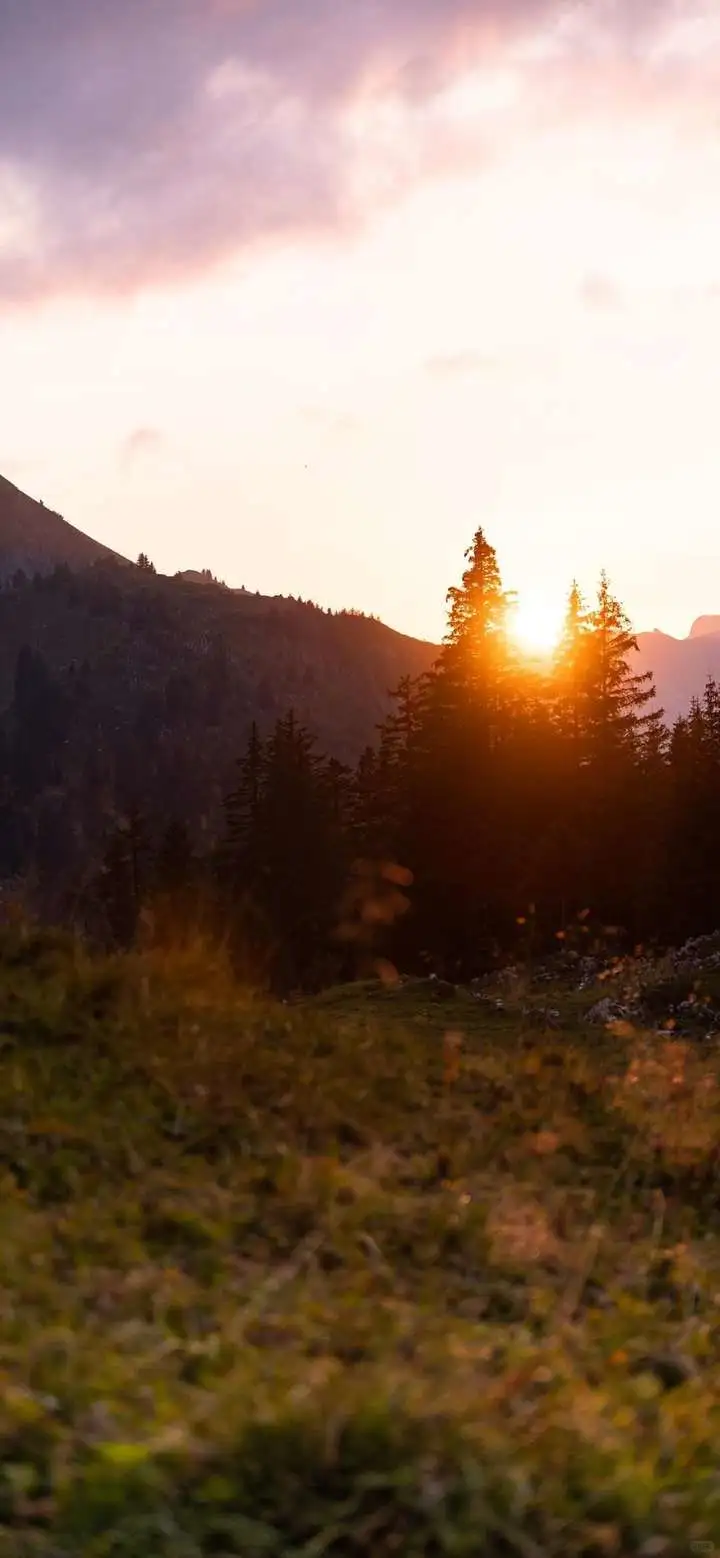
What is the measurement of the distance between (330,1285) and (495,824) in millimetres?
35900

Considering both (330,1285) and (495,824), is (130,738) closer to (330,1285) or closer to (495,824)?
(495,824)

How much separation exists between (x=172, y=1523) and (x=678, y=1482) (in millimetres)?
1488

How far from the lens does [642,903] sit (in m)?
37.7

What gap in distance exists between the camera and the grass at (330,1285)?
10.6 ft

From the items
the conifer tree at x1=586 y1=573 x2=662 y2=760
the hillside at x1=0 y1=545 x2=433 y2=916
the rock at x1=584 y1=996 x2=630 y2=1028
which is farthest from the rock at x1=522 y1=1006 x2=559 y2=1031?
the hillside at x1=0 y1=545 x2=433 y2=916

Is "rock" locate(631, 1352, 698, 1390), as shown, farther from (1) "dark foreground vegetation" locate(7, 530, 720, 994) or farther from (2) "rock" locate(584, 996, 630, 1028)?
(1) "dark foreground vegetation" locate(7, 530, 720, 994)

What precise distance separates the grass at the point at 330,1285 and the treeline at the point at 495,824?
2801 centimetres

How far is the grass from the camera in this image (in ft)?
10.6

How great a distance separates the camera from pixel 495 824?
40375 mm

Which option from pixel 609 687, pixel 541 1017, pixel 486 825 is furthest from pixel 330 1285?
pixel 609 687

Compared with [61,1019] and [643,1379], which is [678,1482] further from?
[61,1019]

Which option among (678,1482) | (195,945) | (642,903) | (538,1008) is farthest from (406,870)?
(678,1482)

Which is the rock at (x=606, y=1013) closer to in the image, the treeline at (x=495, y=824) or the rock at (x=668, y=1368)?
the rock at (x=668, y=1368)

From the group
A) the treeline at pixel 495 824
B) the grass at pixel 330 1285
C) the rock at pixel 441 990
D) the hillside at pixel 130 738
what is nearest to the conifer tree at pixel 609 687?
the treeline at pixel 495 824
